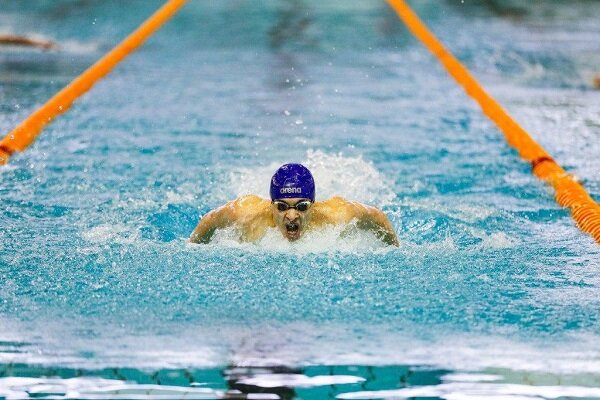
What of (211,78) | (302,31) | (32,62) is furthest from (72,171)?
(302,31)

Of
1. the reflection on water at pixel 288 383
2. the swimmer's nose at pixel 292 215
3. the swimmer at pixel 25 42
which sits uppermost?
the swimmer at pixel 25 42

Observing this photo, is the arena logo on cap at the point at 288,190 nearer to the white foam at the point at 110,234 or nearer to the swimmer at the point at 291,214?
the swimmer at the point at 291,214

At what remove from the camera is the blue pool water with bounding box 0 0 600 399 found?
10.5 ft

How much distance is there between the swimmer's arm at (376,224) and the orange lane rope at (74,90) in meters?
2.43

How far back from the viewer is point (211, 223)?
468 cm

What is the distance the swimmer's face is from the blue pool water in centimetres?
6

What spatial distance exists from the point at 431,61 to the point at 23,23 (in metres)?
4.46

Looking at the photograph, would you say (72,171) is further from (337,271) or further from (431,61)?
(431,61)

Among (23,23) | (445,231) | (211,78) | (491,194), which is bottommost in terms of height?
(445,231)

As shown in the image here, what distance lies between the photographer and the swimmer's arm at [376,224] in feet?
15.1

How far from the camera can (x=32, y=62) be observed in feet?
30.5

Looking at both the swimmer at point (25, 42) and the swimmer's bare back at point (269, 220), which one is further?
the swimmer at point (25, 42)

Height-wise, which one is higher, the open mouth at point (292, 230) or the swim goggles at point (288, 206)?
the swim goggles at point (288, 206)

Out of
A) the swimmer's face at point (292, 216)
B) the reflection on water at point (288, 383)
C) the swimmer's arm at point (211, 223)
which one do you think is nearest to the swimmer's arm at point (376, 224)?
the swimmer's face at point (292, 216)
